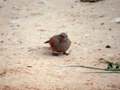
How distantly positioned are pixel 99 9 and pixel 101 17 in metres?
0.80

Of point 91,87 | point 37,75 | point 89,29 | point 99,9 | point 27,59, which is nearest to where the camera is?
point 91,87

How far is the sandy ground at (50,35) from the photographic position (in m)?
6.83

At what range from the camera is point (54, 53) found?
8.50 m

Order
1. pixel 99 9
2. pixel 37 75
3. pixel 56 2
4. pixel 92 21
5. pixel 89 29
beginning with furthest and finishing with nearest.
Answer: pixel 56 2, pixel 99 9, pixel 92 21, pixel 89 29, pixel 37 75

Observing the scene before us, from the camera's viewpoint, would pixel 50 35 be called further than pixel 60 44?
Yes

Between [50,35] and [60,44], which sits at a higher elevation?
[60,44]

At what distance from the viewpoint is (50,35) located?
9.79 m

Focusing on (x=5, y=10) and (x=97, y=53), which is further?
(x=5, y=10)

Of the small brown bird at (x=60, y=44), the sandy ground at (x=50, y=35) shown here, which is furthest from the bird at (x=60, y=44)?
the sandy ground at (x=50, y=35)

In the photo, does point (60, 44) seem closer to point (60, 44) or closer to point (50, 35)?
point (60, 44)

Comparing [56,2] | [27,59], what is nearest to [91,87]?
[27,59]

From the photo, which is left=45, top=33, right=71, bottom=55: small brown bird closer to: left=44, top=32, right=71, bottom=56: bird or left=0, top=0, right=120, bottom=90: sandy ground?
left=44, top=32, right=71, bottom=56: bird

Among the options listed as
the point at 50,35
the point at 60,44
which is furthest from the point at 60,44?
the point at 50,35

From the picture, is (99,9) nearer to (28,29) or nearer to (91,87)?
(28,29)
